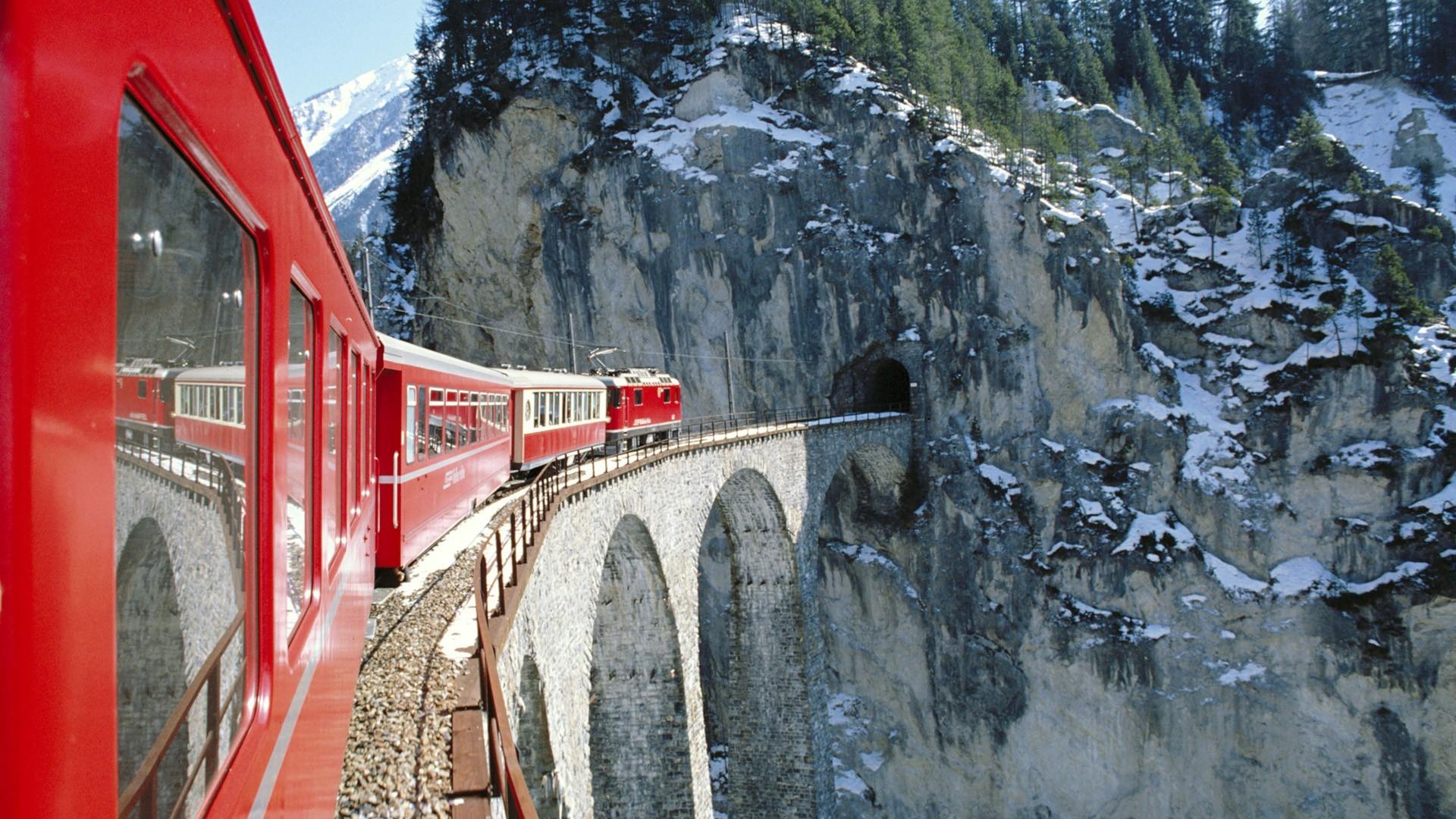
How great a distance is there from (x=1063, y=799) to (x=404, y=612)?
2856 centimetres

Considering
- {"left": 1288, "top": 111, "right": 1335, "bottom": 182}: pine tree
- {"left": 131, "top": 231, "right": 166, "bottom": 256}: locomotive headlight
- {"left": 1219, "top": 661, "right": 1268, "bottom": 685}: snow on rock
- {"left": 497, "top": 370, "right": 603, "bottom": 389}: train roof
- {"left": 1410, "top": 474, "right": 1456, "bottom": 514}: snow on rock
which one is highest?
{"left": 1288, "top": 111, "right": 1335, "bottom": 182}: pine tree

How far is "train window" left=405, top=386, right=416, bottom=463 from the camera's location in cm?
862

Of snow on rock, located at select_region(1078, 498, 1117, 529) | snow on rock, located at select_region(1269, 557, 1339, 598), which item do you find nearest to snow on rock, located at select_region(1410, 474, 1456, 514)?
snow on rock, located at select_region(1269, 557, 1339, 598)

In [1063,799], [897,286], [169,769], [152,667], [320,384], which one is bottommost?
[1063,799]

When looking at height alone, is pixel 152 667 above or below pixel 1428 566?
above

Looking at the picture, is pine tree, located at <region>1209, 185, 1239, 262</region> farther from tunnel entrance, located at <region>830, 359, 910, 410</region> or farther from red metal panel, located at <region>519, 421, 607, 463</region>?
red metal panel, located at <region>519, 421, 607, 463</region>

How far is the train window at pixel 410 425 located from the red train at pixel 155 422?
5.14 meters

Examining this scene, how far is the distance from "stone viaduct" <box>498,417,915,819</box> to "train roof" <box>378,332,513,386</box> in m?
2.27

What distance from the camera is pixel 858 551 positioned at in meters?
32.5

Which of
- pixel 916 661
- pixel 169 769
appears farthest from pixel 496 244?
pixel 169 769

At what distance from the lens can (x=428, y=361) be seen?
9781 mm

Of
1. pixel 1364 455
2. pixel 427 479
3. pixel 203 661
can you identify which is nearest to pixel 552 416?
pixel 427 479

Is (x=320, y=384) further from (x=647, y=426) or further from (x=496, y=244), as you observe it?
(x=496, y=244)

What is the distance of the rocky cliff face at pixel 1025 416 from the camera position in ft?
92.3
